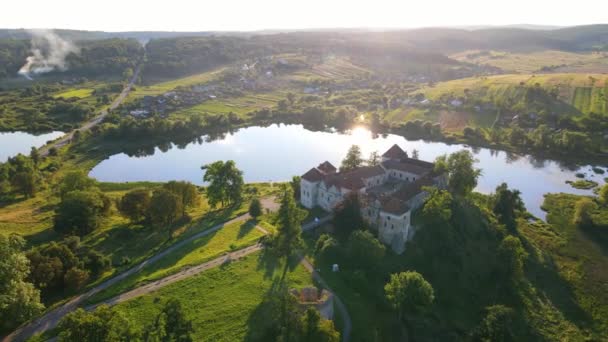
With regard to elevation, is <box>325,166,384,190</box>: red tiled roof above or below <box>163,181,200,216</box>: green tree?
above

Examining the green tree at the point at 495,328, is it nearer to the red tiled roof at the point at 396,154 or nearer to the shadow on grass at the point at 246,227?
the shadow on grass at the point at 246,227

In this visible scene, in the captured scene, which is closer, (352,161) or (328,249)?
(328,249)

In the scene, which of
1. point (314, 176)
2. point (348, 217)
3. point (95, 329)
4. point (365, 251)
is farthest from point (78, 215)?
point (365, 251)

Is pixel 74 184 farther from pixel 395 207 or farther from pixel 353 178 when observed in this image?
pixel 395 207

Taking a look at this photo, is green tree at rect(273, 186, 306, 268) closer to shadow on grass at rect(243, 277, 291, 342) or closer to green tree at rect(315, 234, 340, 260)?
green tree at rect(315, 234, 340, 260)

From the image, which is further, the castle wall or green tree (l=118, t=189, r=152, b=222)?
the castle wall

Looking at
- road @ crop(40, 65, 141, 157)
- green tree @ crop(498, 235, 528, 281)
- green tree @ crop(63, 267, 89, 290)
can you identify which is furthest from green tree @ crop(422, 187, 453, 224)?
road @ crop(40, 65, 141, 157)

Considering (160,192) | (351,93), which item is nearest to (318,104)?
(351,93)
